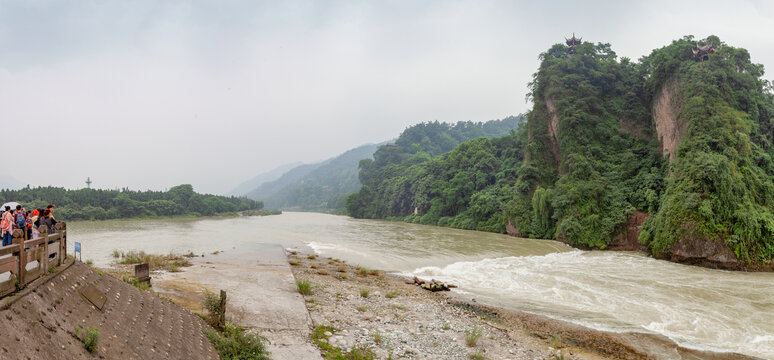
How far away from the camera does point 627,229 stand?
2989 centimetres

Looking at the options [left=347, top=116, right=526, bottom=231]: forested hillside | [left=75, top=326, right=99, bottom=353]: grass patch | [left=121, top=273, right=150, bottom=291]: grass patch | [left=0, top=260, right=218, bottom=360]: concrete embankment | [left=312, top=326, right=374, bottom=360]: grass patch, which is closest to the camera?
[left=0, top=260, right=218, bottom=360]: concrete embankment

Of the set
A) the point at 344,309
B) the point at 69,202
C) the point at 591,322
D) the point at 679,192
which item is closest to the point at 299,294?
the point at 344,309

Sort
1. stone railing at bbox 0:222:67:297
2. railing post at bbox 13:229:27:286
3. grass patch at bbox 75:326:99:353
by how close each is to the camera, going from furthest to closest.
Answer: railing post at bbox 13:229:27:286 → stone railing at bbox 0:222:67:297 → grass patch at bbox 75:326:99:353

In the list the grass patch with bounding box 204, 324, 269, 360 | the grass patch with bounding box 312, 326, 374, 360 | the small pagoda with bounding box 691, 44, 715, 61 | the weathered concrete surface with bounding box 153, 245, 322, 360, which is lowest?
the grass patch with bounding box 312, 326, 374, 360

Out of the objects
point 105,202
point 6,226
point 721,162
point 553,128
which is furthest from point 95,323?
point 105,202

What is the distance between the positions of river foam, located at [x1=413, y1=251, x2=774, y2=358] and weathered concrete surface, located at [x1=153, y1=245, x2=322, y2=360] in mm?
8392

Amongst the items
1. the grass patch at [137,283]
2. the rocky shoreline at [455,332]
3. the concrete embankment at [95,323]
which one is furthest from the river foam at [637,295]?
the grass patch at [137,283]

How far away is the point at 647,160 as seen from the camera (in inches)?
1331

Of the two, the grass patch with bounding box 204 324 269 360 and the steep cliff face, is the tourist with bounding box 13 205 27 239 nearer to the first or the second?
the grass patch with bounding box 204 324 269 360

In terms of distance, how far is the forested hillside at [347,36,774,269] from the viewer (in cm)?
2231

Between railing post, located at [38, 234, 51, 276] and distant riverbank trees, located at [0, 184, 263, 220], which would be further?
distant riverbank trees, located at [0, 184, 263, 220]

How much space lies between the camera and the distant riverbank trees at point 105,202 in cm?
7475

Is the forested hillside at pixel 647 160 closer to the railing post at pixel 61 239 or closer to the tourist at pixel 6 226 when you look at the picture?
the railing post at pixel 61 239

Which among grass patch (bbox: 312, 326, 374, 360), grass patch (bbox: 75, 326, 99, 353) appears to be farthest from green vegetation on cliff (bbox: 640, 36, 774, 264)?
grass patch (bbox: 75, 326, 99, 353)
